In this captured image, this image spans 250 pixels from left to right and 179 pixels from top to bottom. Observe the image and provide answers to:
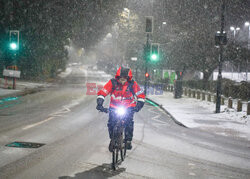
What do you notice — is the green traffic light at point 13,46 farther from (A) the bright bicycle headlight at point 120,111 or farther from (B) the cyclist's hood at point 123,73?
(A) the bright bicycle headlight at point 120,111

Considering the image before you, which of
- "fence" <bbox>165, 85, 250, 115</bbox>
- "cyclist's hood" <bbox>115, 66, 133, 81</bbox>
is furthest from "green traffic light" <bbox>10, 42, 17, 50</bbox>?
"cyclist's hood" <bbox>115, 66, 133, 81</bbox>

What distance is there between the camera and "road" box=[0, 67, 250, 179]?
248 inches

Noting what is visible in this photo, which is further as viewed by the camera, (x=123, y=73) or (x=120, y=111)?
(x=123, y=73)

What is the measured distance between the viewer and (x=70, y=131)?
34.7 feet

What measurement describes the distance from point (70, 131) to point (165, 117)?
5.97 metres

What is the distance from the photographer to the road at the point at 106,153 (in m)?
6.30

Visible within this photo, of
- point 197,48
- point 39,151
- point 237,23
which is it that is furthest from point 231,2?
point 39,151

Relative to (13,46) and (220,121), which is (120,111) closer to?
(220,121)

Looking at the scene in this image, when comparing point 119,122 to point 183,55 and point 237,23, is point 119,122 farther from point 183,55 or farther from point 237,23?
point 237,23

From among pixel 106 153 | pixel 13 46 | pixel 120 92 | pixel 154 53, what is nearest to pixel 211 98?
pixel 154 53

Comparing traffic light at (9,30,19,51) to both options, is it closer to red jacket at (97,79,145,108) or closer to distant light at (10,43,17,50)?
distant light at (10,43,17,50)

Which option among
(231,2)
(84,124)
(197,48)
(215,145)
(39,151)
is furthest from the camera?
(231,2)

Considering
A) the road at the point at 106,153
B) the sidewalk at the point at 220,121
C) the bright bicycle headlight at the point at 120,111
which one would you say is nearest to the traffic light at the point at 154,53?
the sidewalk at the point at 220,121

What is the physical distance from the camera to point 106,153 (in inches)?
304
